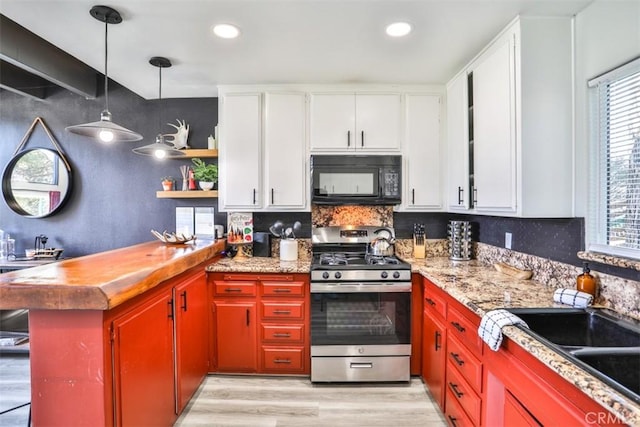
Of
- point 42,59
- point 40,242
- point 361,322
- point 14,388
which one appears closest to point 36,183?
point 40,242

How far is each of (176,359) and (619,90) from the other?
286 cm

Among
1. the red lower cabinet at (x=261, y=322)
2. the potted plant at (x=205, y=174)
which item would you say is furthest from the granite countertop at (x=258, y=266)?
the potted plant at (x=205, y=174)

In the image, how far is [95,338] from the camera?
4.41 feet

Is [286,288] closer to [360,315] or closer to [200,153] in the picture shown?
[360,315]

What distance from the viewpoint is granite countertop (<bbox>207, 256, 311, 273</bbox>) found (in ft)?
8.37

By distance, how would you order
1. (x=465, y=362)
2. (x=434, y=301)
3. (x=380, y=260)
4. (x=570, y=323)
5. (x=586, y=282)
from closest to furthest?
(x=570, y=323) → (x=586, y=282) → (x=465, y=362) → (x=434, y=301) → (x=380, y=260)

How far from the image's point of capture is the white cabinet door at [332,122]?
2836 mm

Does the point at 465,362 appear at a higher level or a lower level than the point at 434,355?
higher

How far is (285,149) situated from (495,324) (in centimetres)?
211

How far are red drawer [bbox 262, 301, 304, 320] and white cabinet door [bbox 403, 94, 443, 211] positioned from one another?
1.28m

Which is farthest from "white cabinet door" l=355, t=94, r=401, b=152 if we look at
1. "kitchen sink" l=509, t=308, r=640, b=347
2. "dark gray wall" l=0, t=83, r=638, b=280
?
"kitchen sink" l=509, t=308, r=640, b=347

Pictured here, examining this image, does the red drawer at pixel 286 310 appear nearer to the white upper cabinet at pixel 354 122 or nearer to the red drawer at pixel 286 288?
the red drawer at pixel 286 288

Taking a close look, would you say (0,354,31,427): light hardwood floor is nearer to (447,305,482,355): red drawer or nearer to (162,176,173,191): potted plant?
(162,176,173,191): potted plant

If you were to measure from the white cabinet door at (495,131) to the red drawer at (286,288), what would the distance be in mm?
1458
